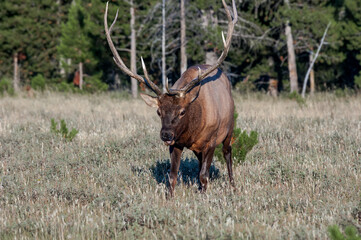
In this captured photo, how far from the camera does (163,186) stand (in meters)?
6.20

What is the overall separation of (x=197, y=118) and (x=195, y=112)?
8cm

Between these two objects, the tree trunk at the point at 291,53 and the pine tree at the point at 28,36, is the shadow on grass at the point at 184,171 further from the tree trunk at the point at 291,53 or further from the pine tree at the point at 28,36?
the pine tree at the point at 28,36

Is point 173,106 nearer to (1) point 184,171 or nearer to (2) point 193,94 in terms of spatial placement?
(2) point 193,94

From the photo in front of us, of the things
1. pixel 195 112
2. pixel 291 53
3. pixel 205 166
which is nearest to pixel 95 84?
pixel 291 53

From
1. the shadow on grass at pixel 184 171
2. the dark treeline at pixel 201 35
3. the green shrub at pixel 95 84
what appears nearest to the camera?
the shadow on grass at pixel 184 171

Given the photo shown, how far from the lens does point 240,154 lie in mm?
7965

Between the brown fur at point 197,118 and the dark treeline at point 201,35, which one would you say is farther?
the dark treeline at point 201,35

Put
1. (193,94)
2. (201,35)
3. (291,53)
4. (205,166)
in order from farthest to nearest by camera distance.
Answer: (291,53) < (201,35) < (205,166) < (193,94)

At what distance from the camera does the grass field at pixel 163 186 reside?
4.72 meters

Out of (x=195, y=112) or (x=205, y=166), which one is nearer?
(x=195, y=112)

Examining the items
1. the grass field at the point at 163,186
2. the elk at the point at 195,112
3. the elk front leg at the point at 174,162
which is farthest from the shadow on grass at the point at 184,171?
the elk front leg at the point at 174,162

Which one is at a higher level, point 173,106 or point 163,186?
point 173,106

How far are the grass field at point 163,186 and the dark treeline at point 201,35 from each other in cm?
1012

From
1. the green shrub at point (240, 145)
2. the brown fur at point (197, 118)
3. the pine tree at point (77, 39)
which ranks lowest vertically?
the green shrub at point (240, 145)
